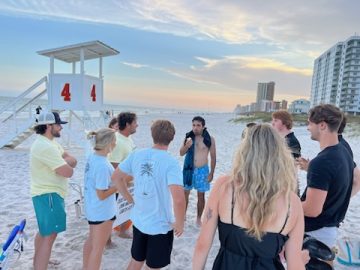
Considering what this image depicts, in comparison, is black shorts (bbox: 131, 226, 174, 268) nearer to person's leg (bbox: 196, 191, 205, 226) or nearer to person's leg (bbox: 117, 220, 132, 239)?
person's leg (bbox: 117, 220, 132, 239)

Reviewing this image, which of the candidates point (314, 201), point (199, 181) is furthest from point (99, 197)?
point (199, 181)

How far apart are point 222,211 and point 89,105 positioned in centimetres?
853

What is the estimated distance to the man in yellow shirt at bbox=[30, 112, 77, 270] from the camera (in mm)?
2605

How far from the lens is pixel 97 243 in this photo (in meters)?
2.63

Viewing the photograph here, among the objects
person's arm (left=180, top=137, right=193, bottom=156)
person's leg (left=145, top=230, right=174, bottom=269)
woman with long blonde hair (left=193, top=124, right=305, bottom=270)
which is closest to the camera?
woman with long blonde hair (left=193, top=124, right=305, bottom=270)

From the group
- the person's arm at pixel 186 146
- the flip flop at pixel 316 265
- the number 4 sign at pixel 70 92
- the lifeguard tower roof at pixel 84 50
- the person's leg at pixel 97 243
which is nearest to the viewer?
the flip flop at pixel 316 265

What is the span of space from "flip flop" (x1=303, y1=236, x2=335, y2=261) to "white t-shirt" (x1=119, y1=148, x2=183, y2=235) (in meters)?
1.04

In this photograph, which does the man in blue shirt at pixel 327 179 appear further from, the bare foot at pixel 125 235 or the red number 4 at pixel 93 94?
the red number 4 at pixel 93 94

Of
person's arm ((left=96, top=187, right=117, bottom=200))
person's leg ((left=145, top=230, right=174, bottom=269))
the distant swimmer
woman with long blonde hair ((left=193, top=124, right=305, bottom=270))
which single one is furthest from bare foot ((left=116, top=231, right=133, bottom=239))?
woman with long blonde hair ((left=193, top=124, right=305, bottom=270))

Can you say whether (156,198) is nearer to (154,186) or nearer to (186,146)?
(154,186)

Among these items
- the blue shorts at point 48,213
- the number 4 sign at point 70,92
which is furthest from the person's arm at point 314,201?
the number 4 sign at point 70,92

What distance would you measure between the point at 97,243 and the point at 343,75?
88846mm

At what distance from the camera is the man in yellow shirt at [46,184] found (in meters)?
2.61

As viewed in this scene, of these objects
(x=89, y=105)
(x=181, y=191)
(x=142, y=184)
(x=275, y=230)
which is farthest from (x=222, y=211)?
(x=89, y=105)
